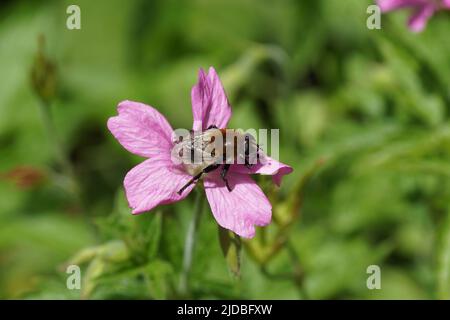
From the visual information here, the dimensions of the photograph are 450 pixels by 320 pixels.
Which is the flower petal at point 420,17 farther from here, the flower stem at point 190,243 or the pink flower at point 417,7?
the flower stem at point 190,243

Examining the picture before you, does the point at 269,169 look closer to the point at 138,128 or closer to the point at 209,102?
the point at 209,102

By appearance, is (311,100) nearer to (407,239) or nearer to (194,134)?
(407,239)

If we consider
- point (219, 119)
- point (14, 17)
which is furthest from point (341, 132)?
point (14, 17)

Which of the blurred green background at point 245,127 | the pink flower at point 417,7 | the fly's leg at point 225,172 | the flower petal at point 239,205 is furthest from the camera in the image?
the pink flower at point 417,7

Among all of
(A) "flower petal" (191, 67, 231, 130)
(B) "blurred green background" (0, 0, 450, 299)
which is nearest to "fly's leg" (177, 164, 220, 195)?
(A) "flower petal" (191, 67, 231, 130)

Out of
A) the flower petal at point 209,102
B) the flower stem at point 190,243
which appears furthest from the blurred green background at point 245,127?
the flower petal at point 209,102
